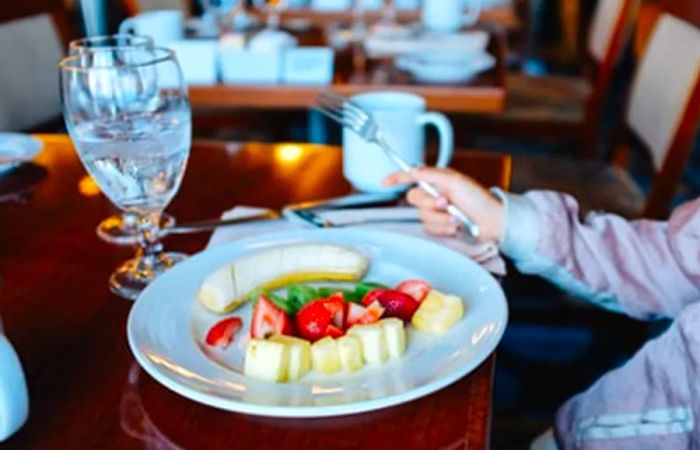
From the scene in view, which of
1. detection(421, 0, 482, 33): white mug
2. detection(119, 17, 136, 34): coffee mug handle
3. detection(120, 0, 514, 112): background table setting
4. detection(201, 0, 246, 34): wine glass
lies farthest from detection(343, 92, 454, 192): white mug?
detection(201, 0, 246, 34): wine glass

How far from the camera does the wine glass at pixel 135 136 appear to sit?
687mm

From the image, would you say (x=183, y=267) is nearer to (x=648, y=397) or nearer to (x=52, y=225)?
(x=52, y=225)

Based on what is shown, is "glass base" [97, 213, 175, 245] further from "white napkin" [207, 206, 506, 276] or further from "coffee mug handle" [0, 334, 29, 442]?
"coffee mug handle" [0, 334, 29, 442]

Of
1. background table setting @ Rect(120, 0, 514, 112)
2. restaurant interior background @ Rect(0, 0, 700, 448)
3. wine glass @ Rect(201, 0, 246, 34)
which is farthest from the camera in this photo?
wine glass @ Rect(201, 0, 246, 34)

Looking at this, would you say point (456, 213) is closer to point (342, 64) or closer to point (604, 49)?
point (342, 64)

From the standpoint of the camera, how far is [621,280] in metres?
0.80

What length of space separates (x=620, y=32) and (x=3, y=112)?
4.41ft

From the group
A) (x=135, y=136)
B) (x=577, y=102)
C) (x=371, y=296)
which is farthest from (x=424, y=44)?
(x=371, y=296)

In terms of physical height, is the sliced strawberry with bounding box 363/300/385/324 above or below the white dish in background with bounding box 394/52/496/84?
above

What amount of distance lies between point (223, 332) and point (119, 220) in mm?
320

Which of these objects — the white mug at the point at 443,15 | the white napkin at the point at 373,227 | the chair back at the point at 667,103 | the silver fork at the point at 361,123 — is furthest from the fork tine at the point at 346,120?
the white mug at the point at 443,15

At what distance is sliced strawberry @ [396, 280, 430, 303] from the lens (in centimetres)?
62

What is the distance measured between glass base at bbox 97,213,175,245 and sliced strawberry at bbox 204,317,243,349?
0.76 feet

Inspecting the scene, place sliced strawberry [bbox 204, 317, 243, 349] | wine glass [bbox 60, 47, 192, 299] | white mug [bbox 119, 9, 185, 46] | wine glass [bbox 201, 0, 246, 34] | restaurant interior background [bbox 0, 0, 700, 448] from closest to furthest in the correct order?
1. sliced strawberry [bbox 204, 317, 243, 349]
2. wine glass [bbox 60, 47, 192, 299]
3. restaurant interior background [bbox 0, 0, 700, 448]
4. white mug [bbox 119, 9, 185, 46]
5. wine glass [bbox 201, 0, 246, 34]
